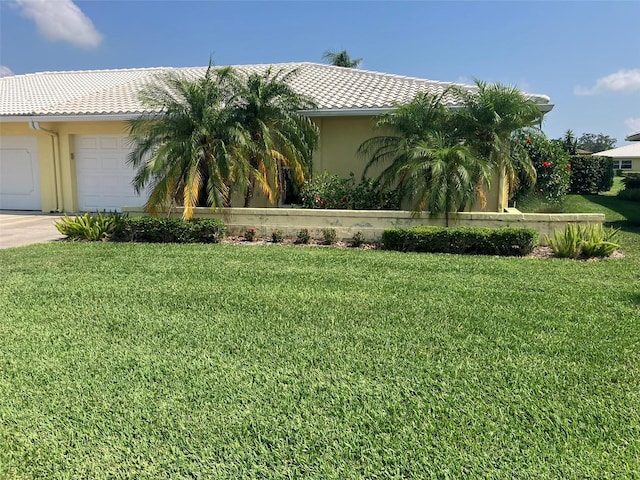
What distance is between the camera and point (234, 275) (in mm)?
6930

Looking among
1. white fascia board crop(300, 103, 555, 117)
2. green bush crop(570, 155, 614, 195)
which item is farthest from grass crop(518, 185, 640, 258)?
green bush crop(570, 155, 614, 195)

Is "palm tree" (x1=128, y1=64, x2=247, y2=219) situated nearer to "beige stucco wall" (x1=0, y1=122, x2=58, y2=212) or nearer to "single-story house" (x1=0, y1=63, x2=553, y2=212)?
"single-story house" (x1=0, y1=63, x2=553, y2=212)

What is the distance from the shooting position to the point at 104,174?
15.0m

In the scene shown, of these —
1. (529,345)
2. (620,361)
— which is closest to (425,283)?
(529,345)

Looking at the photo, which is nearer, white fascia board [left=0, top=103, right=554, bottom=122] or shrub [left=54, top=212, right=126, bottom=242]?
shrub [left=54, top=212, right=126, bottom=242]

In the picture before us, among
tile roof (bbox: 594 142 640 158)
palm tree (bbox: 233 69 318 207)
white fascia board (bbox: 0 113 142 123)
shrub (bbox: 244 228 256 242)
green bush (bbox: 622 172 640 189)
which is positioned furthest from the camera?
tile roof (bbox: 594 142 640 158)

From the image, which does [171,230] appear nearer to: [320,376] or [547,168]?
[320,376]

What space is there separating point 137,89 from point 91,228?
837cm

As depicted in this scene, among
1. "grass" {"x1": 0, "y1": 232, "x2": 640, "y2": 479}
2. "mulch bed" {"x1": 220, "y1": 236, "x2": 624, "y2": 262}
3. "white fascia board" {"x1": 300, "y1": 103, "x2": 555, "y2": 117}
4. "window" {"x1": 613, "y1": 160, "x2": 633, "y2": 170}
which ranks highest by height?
"window" {"x1": 613, "y1": 160, "x2": 633, "y2": 170}

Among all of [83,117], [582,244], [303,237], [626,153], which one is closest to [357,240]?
[303,237]

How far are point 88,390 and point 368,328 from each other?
8.86 ft

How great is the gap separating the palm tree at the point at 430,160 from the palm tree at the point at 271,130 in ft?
6.13

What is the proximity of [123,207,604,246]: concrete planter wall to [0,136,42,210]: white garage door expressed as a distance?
724 cm

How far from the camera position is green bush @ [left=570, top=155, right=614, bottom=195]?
27016mm
